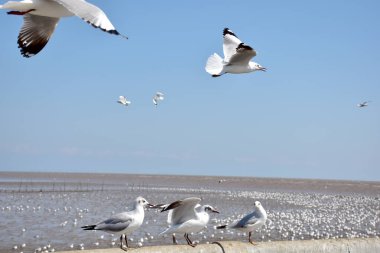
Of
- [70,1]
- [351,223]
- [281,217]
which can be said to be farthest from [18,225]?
[70,1]

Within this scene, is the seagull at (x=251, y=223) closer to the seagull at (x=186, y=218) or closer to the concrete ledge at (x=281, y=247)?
the seagull at (x=186, y=218)

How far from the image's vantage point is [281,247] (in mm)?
7199

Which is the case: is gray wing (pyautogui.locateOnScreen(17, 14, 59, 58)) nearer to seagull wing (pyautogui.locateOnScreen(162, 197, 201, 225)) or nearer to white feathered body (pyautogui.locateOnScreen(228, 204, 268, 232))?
seagull wing (pyautogui.locateOnScreen(162, 197, 201, 225))

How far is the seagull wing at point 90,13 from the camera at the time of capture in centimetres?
499

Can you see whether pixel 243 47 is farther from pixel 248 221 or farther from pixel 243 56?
pixel 248 221

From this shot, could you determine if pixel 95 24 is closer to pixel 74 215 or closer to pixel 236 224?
pixel 236 224

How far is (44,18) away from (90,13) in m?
2.10

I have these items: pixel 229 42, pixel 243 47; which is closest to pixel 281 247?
pixel 243 47

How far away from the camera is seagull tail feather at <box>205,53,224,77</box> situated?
31.0ft

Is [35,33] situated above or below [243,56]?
below

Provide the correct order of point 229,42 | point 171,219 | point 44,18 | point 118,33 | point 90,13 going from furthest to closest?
1. point 229,42
2. point 171,219
3. point 44,18
4. point 90,13
5. point 118,33

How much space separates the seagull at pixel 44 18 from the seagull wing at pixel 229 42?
4.34m

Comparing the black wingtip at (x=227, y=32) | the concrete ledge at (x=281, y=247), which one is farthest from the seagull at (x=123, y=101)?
the concrete ledge at (x=281, y=247)

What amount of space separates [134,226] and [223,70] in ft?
10.6
